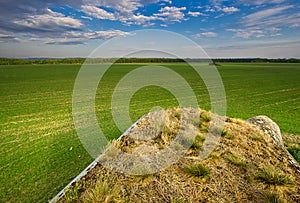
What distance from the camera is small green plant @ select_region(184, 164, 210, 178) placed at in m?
4.27

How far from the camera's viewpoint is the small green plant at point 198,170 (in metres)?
4.27

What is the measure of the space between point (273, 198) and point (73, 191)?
349 cm

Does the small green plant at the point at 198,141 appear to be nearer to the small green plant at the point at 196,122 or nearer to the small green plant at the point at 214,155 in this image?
the small green plant at the point at 214,155

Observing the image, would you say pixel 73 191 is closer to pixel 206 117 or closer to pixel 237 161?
pixel 237 161

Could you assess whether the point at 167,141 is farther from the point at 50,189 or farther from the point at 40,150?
the point at 40,150

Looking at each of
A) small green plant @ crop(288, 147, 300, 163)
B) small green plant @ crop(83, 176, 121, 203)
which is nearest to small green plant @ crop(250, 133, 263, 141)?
small green plant @ crop(288, 147, 300, 163)

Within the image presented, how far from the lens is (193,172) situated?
4.30 m

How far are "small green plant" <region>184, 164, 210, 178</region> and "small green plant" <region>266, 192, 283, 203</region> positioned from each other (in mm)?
1072

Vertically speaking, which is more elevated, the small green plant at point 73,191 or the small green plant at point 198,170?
the small green plant at point 198,170

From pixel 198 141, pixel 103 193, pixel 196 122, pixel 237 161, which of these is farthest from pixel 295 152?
pixel 103 193

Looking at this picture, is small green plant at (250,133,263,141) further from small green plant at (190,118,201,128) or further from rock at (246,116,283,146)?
small green plant at (190,118,201,128)

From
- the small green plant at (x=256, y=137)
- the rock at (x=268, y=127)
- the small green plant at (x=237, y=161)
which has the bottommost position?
the rock at (x=268, y=127)

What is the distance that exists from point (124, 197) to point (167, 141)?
2189 mm

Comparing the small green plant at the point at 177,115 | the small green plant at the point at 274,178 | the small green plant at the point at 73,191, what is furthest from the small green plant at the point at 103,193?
the small green plant at the point at 177,115
